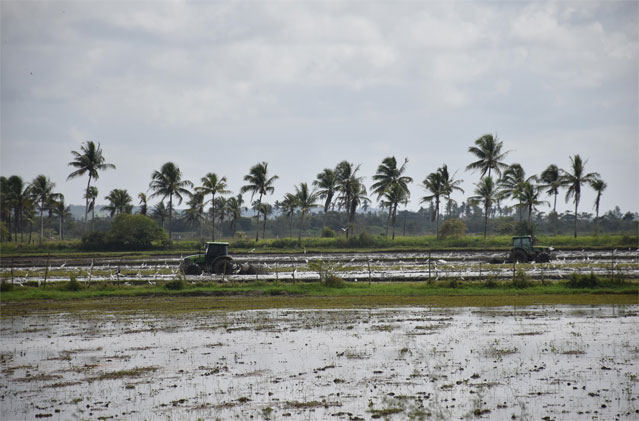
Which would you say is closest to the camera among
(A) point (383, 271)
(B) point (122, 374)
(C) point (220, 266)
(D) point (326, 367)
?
(B) point (122, 374)

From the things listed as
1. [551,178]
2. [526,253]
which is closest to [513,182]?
[551,178]

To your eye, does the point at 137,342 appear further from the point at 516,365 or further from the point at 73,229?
the point at 73,229

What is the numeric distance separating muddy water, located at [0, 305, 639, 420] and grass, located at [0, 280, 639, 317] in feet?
12.9

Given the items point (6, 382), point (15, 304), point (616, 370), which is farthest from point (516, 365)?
point (15, 304)

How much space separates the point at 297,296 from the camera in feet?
97.0

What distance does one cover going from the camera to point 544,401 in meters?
11.2

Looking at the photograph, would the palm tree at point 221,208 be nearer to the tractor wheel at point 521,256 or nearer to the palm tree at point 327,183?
the palm tree at point 327,183

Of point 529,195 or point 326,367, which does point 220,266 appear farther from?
point 529,195

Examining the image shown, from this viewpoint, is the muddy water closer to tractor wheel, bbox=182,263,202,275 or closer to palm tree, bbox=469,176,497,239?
tractor wheel, bbox=182,263,202,275

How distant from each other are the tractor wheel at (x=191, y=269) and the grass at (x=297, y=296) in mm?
5944

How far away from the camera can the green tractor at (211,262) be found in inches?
1487

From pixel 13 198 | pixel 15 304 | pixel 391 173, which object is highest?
pixel 391 173

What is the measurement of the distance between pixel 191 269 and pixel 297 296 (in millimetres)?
11451

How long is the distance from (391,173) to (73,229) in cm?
7458
